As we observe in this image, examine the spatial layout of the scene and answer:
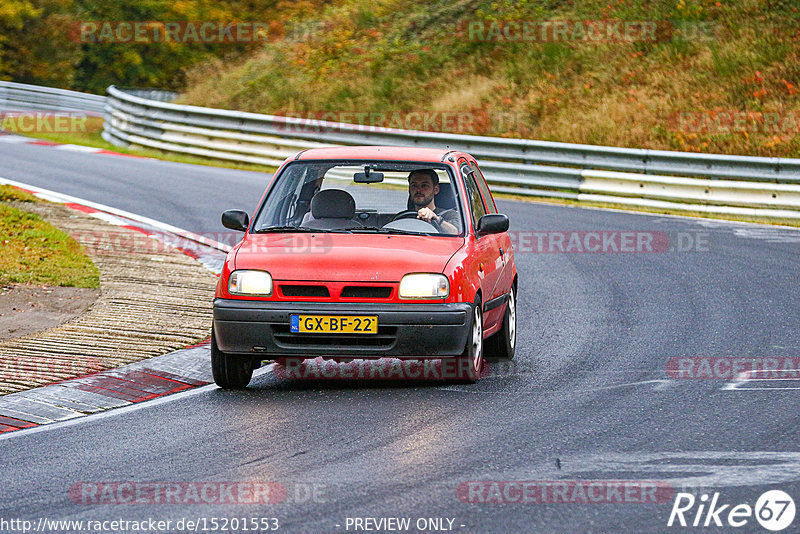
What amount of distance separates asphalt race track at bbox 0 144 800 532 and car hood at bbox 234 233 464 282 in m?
0.86

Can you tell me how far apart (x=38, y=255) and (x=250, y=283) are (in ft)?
19.2

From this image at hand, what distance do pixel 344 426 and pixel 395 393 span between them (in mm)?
1015


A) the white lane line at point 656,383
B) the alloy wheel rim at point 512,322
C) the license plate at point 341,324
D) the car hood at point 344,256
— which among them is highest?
the car hood at point 344,256

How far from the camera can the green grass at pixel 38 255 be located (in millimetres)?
12227

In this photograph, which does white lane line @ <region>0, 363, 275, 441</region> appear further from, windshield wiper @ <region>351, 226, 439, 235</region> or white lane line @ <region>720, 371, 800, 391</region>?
white lane line @ <region>720, 371, 800, 391</region>

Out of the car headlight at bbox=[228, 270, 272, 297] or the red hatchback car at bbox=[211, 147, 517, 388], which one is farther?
the car headlight at bbox=[228, 270, 272, 297]

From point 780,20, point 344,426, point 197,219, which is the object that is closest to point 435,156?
point 344,426

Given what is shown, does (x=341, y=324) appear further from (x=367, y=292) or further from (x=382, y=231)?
(x=382, y=231)

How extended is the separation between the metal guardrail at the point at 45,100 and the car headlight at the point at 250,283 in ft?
98.5

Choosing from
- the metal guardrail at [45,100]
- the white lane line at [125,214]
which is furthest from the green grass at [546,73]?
the white lane line at [125,214]

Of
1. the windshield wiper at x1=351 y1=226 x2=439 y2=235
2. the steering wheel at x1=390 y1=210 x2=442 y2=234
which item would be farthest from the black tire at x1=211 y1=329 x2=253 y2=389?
the steering wheel at x1=390 y1=210 x2=442 y2=234

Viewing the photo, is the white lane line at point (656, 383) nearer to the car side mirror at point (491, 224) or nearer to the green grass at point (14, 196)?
the car side mirror at point (491, 224)

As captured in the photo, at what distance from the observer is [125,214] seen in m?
17.5

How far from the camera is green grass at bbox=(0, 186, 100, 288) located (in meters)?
12.2
